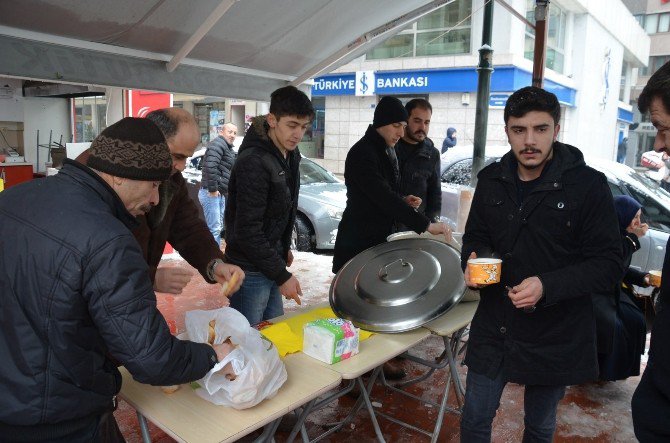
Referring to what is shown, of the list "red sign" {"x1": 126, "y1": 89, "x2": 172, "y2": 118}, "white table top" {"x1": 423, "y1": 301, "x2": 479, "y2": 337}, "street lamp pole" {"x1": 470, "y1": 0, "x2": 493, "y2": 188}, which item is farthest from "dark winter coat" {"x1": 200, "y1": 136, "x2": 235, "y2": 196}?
"white table top" {"x1": 423, "y1": 301, "x2": 479, "y2": 337}

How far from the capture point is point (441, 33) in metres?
15.3

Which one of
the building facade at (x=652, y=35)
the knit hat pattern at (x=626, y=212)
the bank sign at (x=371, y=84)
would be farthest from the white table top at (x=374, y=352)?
the building facade at (x=652, y=35)

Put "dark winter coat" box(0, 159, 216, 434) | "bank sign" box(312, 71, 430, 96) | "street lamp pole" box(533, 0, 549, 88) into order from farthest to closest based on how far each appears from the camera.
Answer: "bank sign" box(312, 71, 430, 96)
"street lamp pole" box(533, 0, 549, 88)
"dark winter coat" box(0, 159, 216, 434)

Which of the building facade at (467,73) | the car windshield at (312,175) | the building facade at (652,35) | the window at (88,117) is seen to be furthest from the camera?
the building facade at (652,35)

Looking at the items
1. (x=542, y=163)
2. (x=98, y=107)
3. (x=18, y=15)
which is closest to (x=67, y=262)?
(x=542, y=163)

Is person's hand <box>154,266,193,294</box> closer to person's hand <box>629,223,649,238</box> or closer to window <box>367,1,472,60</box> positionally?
person's hand <box>629,223,649,238</box>

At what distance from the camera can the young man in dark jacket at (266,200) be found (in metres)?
2.41

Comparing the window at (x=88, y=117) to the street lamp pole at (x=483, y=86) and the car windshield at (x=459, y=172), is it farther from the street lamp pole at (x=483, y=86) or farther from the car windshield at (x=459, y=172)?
the street lamp pole at (x=483, y=86)

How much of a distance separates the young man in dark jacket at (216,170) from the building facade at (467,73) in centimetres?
916

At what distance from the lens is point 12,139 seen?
946cm

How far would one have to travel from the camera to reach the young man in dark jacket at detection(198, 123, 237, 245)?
6.91 metres

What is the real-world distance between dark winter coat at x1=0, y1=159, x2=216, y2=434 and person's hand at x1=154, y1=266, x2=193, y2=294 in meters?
0.78

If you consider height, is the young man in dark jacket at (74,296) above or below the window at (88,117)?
below

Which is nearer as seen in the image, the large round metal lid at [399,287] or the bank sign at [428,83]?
the large round metal lid at [399,287]
